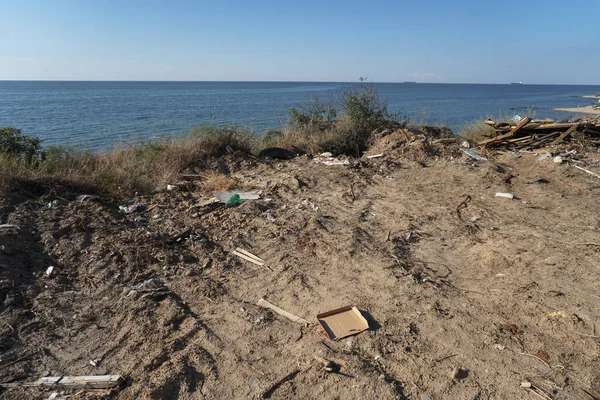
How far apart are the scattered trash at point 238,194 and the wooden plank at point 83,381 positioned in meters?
3.63

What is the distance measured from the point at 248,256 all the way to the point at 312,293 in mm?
1085

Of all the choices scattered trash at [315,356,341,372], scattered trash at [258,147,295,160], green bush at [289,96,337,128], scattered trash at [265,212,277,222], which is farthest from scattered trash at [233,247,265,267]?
green bush at [289,96,337,128]

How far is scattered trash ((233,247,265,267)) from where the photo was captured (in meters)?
4.45

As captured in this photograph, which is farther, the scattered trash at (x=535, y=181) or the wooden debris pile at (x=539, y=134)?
the wooden debris pile at (x=539, y=134)

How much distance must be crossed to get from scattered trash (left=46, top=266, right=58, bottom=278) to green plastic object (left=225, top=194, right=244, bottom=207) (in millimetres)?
2515

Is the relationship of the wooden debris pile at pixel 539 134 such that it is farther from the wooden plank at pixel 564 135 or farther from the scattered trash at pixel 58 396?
the scattered trash at pixel 58 396

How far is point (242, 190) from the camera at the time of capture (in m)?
6.86

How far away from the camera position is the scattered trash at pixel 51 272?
4129 mm

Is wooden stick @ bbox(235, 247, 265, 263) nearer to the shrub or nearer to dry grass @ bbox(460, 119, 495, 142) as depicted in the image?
the shrub

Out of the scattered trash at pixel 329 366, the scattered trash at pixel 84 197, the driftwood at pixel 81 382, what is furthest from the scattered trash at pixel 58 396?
the scattered trash at pixel 84 197

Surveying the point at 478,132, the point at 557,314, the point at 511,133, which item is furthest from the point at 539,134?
the point at 557,314

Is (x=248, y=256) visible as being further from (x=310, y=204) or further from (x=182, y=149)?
(x=182, y=149)

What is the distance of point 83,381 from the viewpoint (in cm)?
272

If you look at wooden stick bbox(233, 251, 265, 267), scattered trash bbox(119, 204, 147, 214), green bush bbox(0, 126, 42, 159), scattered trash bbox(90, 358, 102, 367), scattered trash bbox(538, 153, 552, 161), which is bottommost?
scattered trash bbox(90, 358, 102, 367)
